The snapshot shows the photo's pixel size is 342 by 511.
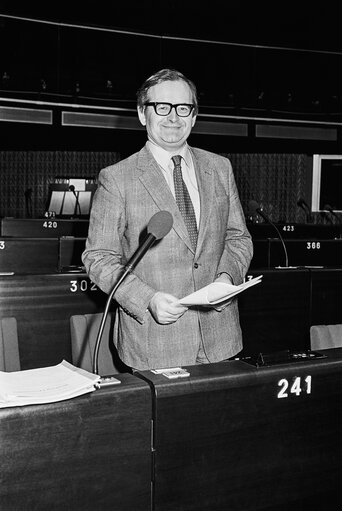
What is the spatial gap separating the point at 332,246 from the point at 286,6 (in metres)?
2.87

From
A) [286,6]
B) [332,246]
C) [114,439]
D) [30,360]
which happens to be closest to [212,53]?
[286,6]

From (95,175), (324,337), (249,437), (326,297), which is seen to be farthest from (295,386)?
(95,175)

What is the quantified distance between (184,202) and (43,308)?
1.28 meters

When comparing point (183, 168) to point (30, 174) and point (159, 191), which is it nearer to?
point (159, 191)

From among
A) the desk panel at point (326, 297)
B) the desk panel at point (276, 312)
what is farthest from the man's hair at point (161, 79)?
the desk panel at point (326, 297)

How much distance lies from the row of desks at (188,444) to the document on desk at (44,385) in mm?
14

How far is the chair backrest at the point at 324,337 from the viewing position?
2043mm

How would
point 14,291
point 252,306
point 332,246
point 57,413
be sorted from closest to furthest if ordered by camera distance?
point 57,413
point 14,291
point 252,306
point 332,246

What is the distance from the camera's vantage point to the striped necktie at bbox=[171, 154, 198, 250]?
5.74 feet

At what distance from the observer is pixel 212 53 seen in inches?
363

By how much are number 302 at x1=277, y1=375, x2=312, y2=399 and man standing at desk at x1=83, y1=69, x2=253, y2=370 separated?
424 millimetres

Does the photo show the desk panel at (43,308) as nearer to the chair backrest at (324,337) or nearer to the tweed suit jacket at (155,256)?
the tweed suit jacket at (155,256)

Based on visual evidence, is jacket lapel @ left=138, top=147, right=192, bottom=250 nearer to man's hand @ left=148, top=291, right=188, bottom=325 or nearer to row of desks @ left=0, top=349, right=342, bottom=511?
man's hand @ left=148, top=291, right=188, bottom=325

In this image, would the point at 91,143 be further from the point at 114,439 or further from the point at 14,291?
the point at 114,439
